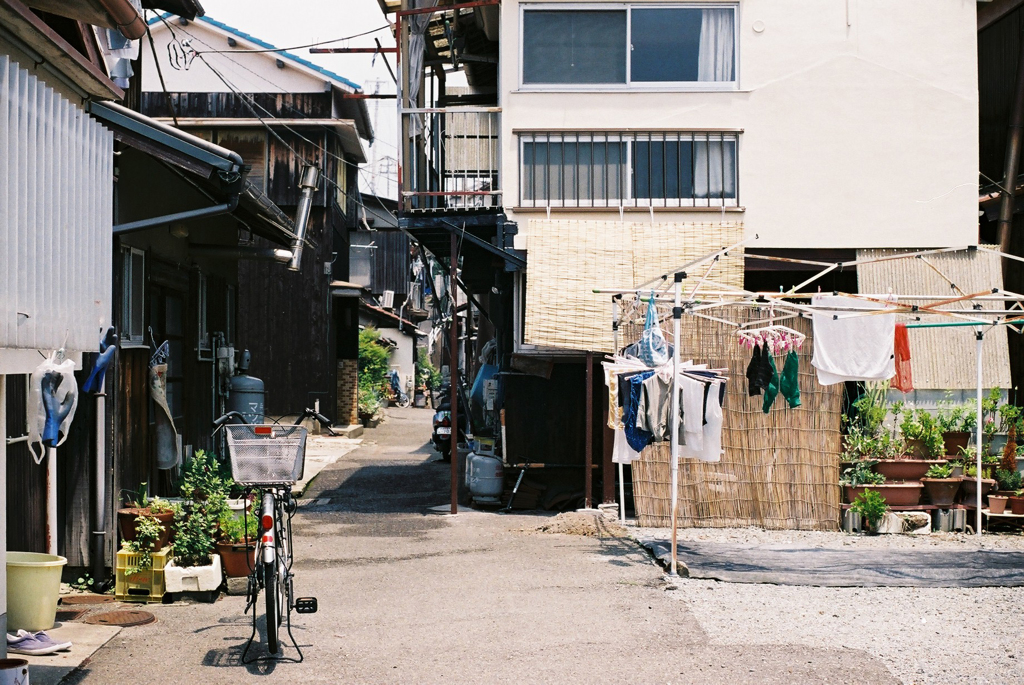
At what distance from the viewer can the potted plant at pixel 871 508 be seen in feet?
38.9

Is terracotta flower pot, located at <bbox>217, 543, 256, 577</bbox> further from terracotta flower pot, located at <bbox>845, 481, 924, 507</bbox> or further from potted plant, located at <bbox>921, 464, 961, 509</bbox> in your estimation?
potted plant, located at <bbox>921, 464, 961, 509</bbox>

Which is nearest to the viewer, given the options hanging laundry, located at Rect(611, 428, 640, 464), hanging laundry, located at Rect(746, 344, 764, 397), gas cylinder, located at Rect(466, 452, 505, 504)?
hanging laundry, located at Rect(746, 344, 764, 397)

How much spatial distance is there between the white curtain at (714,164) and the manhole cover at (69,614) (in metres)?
9.21

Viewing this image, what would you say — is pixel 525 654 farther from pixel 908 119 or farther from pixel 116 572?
pixel 908 119

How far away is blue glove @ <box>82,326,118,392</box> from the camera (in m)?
8.28

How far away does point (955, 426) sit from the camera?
→ 13.0m

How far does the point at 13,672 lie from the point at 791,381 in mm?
8187

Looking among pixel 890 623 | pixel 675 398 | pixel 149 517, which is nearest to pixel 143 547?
pixel 149 517

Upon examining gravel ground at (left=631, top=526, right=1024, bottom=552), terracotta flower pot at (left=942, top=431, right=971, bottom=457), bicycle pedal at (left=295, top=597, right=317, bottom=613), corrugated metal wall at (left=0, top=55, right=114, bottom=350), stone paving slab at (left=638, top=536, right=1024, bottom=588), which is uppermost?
corrugated metal wall at (left=0, top=55, right=114, bottom=350)

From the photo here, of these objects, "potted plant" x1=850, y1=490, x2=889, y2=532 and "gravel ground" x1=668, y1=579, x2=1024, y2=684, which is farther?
"potted plant" x1=850, y1=490, x2=889, y2=532

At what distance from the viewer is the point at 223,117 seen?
80.3 feet

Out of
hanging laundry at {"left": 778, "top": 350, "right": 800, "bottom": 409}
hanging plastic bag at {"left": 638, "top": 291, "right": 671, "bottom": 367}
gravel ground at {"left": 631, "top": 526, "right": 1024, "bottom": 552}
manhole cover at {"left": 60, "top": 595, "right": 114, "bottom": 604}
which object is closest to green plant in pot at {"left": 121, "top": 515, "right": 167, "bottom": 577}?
manhole cover at {"left": 60, "top": 595, "right": 114, "bottom": 604}

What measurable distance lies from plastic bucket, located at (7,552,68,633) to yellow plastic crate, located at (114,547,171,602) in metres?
1.34

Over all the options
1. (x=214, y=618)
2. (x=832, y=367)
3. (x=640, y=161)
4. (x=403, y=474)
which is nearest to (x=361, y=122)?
(x=403, y=474)
